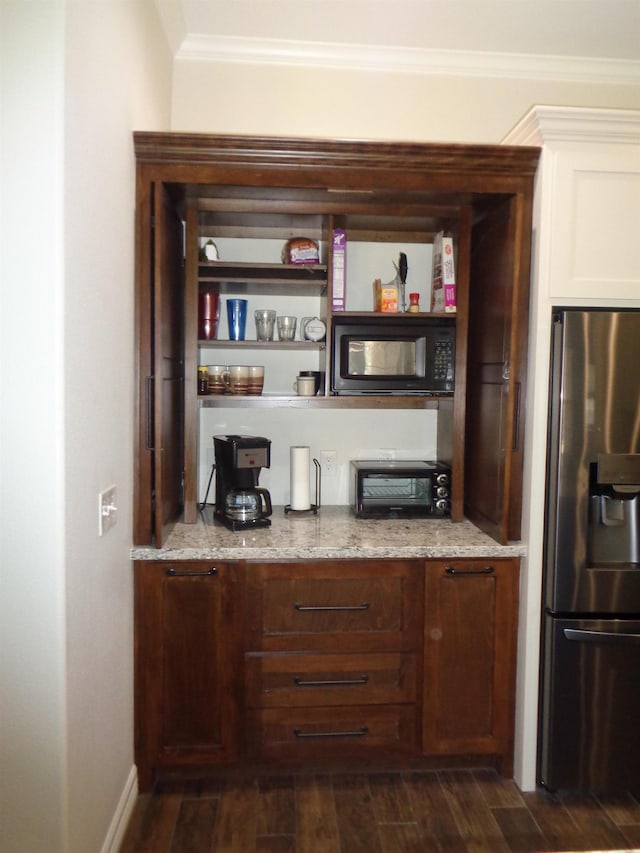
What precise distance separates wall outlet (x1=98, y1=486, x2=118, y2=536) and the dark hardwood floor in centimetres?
103

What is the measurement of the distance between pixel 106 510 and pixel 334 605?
2.88 ft

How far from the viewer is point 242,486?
2332 mm

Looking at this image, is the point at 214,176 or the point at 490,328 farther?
the point at 490,328

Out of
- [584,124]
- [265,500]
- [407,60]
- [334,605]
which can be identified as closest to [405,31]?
[407,60]

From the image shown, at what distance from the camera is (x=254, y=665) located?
208 centimetres

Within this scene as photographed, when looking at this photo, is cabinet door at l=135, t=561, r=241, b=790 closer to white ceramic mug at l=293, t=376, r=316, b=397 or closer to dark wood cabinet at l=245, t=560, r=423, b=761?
dark wood cabinet at l=245, t=560, r=423, b=761

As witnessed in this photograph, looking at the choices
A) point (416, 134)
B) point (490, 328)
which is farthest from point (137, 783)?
point (416, 134)

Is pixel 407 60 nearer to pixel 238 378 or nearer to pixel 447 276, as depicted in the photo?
pixel 447 276

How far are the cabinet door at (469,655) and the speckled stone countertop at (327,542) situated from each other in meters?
0.07

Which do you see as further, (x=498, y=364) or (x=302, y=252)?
(x=302, y=252)

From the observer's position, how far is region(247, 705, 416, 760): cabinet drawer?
210 centimetres

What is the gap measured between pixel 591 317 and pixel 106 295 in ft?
5.06

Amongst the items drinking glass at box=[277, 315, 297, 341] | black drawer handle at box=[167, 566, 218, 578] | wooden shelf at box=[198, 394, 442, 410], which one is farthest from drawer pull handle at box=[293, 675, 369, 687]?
drinking glass at box=[277, 315, 297, 341]

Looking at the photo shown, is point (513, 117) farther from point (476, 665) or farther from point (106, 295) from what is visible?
point (476, 665)
